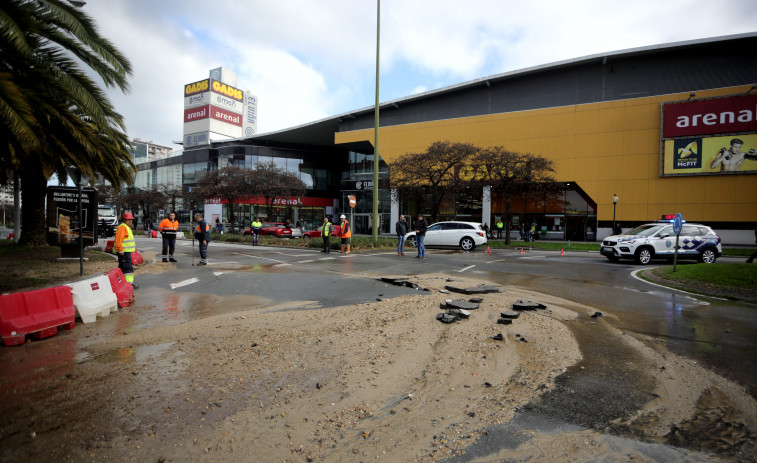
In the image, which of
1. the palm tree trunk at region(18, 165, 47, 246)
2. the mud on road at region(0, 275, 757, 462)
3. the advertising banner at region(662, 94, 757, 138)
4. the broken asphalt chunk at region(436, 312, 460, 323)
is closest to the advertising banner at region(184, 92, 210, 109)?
the palm tree trunk at region(18, 165, 47, 246)

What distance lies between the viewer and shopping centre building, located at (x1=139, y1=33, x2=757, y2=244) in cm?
2806

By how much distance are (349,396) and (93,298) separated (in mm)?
5137

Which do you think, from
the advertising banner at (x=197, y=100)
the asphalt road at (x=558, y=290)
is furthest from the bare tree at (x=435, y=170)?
the advertising banner at (x=197, y=100)

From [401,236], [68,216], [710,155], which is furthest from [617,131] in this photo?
[68,216]

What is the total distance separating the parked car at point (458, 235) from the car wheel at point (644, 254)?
7372mm

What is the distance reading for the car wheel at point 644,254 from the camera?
49.9 feet

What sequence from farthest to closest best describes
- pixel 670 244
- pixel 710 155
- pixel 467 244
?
pixel 710 155, pixel 467 244, pixel 670 244

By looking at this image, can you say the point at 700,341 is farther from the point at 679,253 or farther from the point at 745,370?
the point at 679,253

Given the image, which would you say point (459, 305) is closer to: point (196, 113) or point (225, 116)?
point (225, 116)

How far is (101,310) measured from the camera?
632cm

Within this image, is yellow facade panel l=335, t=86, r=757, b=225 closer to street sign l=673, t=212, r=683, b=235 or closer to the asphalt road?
the asphalt road

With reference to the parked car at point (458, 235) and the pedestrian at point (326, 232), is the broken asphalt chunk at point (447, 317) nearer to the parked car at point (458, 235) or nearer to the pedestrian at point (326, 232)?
the pedestrian at point (326, 232)

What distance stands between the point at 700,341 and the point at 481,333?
2984 millimetres

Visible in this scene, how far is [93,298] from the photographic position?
6262mm
